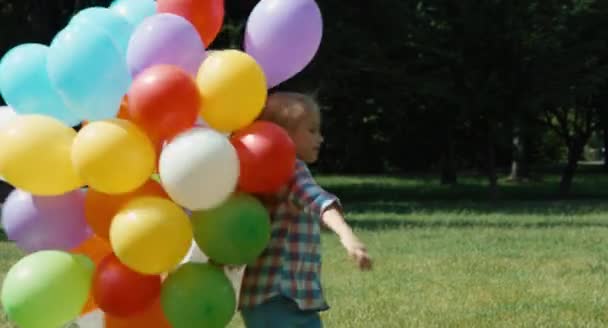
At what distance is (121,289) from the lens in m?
3.87

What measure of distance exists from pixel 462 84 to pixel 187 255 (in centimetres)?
1583

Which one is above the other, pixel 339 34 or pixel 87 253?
pixel 339 34

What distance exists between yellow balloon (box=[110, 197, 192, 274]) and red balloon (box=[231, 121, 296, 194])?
0.97 ft

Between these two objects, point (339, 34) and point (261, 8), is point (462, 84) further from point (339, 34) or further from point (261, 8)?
point (261, 8)

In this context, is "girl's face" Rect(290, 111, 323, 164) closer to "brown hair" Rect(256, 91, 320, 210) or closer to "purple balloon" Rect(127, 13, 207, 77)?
"brown hair" Rect(256, 91, 320, 210)

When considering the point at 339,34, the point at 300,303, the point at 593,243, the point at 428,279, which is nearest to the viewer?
the point at 300,303

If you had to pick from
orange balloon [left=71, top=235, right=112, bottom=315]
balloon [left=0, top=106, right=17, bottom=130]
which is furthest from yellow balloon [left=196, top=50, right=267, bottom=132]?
balloon [left=0, top=106, right=17, bottom=130]

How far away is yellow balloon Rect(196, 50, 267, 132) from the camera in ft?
12.7

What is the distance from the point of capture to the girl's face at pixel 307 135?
395cm

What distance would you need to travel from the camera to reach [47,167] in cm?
390

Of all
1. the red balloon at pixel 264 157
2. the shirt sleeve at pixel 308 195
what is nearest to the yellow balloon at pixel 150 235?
the red balloon at pixel 264 157

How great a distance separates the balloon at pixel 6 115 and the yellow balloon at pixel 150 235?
72cm

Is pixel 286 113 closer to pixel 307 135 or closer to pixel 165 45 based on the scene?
pixel 307 135

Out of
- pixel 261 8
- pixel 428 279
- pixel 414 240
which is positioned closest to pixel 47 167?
pixel 261 8
